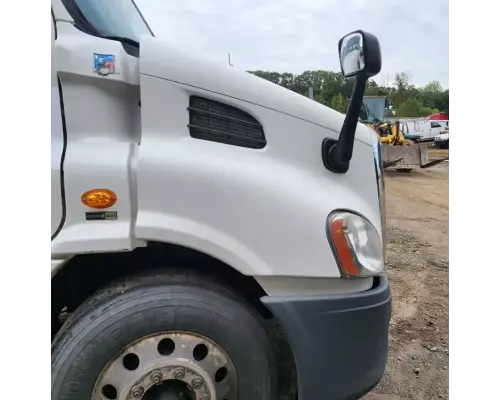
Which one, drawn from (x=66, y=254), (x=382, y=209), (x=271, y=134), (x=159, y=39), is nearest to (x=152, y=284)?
(x=66, y=254)

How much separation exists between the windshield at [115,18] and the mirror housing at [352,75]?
2.52ft

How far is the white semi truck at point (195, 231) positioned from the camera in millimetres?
1410

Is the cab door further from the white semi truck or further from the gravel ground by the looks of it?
the gravel ground

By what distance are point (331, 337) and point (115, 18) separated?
156cm

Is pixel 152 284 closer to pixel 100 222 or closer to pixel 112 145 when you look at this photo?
pixel 100 222

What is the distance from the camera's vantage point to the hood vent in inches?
59.9

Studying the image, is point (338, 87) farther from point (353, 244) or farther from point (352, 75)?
point (353, 244)

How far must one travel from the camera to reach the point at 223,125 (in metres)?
1.55

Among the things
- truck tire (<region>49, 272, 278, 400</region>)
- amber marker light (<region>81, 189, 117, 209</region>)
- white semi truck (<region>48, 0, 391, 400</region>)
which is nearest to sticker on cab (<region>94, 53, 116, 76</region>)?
white semi truck (<region>48, 0, 391, 400</region>)

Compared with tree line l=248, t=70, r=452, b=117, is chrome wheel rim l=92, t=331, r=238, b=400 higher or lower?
lower

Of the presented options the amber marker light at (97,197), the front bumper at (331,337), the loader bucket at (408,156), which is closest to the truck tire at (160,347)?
the front bumper at (331,337)

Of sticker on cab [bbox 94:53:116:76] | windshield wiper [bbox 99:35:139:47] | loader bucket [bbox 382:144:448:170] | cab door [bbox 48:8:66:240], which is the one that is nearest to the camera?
cab door [bbox 48:8:66:240]

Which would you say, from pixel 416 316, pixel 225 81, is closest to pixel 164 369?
pixel 225 81

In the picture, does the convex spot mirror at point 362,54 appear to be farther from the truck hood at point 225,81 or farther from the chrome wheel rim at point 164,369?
the chrome wheel rim at point 164,369
